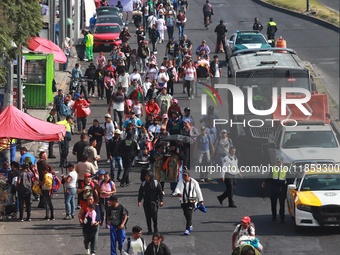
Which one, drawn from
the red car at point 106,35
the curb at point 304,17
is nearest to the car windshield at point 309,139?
the red car at point 106,35

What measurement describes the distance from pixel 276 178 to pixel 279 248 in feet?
9.43

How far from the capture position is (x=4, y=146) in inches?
1282

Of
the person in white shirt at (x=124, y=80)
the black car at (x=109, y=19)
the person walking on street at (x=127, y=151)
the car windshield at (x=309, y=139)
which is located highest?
the black car at (x=109, y=19)

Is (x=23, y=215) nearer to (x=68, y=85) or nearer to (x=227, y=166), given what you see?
(x=227, y=166)

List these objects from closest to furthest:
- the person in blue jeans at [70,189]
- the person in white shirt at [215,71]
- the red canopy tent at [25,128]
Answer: the person in blue jeans at [70,189], the red canopy tent at [25,128], the person in white shirt at [215,71]

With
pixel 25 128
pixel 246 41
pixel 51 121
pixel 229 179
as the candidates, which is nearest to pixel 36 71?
pixel 51 121

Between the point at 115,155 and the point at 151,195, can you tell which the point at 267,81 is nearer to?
the point at 115,155

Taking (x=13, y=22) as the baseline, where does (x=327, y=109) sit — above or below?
below

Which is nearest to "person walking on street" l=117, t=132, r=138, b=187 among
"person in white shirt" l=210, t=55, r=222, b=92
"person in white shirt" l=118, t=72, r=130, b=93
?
"person in white shirt" l=118, t=72, r=130, b=93

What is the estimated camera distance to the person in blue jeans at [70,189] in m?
29.2

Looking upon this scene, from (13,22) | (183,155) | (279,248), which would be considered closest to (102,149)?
(183,155)

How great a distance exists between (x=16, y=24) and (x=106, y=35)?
25484 mm

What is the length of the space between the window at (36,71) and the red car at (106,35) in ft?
43.0

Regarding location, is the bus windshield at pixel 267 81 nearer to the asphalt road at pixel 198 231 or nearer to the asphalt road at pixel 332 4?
the asphalt road at pixel 198 231
